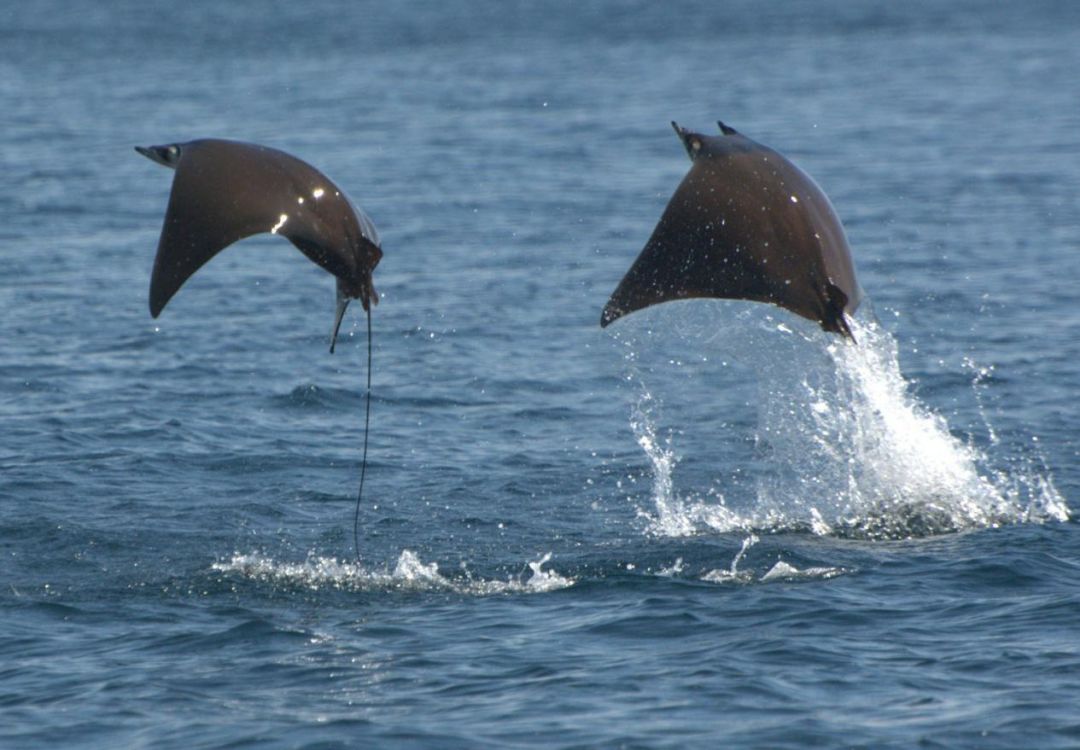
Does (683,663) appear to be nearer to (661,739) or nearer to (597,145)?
(661,739)

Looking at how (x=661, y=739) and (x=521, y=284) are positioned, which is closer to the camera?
(x=661, y=739)

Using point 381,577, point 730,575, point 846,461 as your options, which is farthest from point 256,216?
point 846,461

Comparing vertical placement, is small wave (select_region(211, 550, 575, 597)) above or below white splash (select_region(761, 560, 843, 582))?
below

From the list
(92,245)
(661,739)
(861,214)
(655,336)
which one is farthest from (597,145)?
(661,739)

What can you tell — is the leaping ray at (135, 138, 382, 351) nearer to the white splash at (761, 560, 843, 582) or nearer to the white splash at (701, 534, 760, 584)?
the white splash at (701, 534, 760, 584)

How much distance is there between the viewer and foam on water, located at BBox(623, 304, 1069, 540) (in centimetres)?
1241

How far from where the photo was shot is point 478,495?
13.4 metres

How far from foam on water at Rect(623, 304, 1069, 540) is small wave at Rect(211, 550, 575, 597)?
58.2 inches

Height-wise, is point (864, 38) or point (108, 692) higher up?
point (864, 38)

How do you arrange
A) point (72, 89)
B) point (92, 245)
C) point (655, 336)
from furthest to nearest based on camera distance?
1. point (72, 89)
2. point (92, 245)
3. point (655, 336)

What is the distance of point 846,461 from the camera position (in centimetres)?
1407

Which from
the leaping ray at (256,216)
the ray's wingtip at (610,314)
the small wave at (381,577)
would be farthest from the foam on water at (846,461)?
the leaping ray at (256,216)

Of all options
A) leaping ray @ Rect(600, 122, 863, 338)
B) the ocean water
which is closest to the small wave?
the ocean water

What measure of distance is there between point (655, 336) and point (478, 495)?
5913mm
